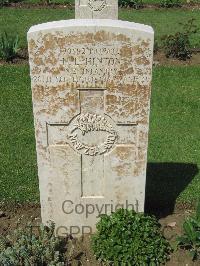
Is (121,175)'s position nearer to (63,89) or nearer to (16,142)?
(63,89)

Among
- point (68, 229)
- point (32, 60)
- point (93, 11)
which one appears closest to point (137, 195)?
point (68, 229)

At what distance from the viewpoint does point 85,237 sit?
16.0 feet

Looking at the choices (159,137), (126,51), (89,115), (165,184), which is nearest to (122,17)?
(159,137)

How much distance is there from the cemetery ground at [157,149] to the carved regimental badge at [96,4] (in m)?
1.67

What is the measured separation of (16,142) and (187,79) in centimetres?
398

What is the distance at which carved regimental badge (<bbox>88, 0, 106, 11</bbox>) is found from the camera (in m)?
9.82

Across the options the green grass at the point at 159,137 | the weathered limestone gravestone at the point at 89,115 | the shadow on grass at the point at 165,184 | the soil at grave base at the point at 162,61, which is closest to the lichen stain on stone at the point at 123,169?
the weathered limestone gravestone at the point at 89,115

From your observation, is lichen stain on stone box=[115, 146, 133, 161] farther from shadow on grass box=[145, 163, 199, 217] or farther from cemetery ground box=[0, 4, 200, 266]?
shadow on grass box=[145, 163, 199, 217]

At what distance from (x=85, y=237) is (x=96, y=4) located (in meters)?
6.31

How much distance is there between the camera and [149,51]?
389cm

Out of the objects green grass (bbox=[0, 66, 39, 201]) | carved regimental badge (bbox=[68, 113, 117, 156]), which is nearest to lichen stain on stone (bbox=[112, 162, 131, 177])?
carved regimental badge (bbox=[68, 113, 117, 156])

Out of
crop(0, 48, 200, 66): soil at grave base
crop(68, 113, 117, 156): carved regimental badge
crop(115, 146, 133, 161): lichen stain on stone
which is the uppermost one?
crop(68, 113, 117, 156): carved regimental badge

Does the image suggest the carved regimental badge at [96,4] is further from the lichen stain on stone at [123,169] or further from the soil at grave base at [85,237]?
the lichen stain on stone at [123,169]

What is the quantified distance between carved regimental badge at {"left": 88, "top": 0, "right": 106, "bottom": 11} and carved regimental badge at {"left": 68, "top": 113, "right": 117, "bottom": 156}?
611cm
